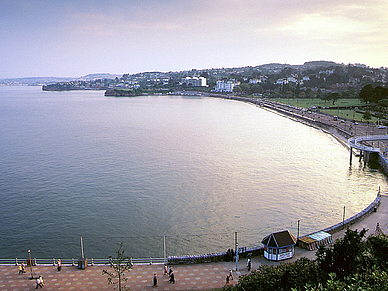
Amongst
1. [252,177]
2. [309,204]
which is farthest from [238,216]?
[252,177]

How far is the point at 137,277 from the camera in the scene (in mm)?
10477

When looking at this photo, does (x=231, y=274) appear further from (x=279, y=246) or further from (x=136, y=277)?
(x=136, y=277)

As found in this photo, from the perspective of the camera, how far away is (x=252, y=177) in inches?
925

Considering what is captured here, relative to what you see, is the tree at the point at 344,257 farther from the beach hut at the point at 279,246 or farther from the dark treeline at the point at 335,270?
the beach hut at the point at 279,246

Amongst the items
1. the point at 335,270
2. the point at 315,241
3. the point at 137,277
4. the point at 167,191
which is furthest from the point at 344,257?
the point at 167,191

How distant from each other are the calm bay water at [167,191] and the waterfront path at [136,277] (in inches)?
93.2

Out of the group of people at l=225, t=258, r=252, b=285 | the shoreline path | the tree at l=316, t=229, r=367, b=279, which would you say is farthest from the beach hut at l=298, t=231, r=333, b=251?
the tree at l=316, t=229, r=367, b=279

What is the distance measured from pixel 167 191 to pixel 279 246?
1024 cm

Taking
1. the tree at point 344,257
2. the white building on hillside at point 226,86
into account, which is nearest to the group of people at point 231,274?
the tree at point 344,257

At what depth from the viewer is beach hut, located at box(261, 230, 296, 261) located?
446 inches

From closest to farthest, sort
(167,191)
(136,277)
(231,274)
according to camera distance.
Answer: (231,274), (136,277), (167,191)

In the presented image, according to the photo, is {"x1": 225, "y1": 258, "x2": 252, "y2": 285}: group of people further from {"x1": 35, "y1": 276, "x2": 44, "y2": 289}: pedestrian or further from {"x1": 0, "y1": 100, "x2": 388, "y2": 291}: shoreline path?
{"x1": 35, "y1": 276, "x2": 44, "y2": 289}: pedestrian

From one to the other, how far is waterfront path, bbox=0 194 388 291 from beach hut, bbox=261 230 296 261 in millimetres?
225

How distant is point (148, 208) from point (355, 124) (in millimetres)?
34757
